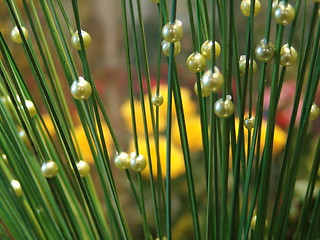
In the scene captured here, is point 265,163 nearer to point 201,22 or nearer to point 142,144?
point 201,22

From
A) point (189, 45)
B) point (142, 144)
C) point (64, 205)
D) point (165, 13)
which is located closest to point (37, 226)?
point (64, 205)

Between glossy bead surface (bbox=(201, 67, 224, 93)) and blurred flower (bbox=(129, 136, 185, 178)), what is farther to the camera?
blurred flower (bbox=(129, 136, 185, 178))

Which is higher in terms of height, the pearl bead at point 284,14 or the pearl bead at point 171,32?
the pearl bead at point 171,32

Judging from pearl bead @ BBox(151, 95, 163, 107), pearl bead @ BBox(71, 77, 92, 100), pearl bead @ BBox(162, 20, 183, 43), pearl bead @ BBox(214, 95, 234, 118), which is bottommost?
pearl bead @ BBox(214, 95, 234, 118)

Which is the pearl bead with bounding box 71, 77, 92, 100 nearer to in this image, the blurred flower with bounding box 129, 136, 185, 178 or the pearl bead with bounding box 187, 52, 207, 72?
the pearl bead with bounding box 187, 52, 207, 72

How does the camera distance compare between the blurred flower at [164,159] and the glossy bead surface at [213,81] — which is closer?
the glossy bead surface at [213,81]

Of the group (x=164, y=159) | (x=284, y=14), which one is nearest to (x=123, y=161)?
(x=284, y=14)

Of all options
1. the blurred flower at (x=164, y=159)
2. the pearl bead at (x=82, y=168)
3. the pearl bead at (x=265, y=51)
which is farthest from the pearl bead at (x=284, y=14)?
the blurred flower at (x=164, y=159)

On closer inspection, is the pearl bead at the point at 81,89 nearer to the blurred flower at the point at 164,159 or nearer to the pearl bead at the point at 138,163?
the pearl bead at the point at 138,163

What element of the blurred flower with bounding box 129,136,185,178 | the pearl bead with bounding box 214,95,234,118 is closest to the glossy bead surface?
the pearl bead with bounding box 214,95,234,118

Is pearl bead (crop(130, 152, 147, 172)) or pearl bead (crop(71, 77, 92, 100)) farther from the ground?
pearl bead (crop(71, 77, 92, 100))

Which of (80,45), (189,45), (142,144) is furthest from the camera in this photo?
(189,45)
